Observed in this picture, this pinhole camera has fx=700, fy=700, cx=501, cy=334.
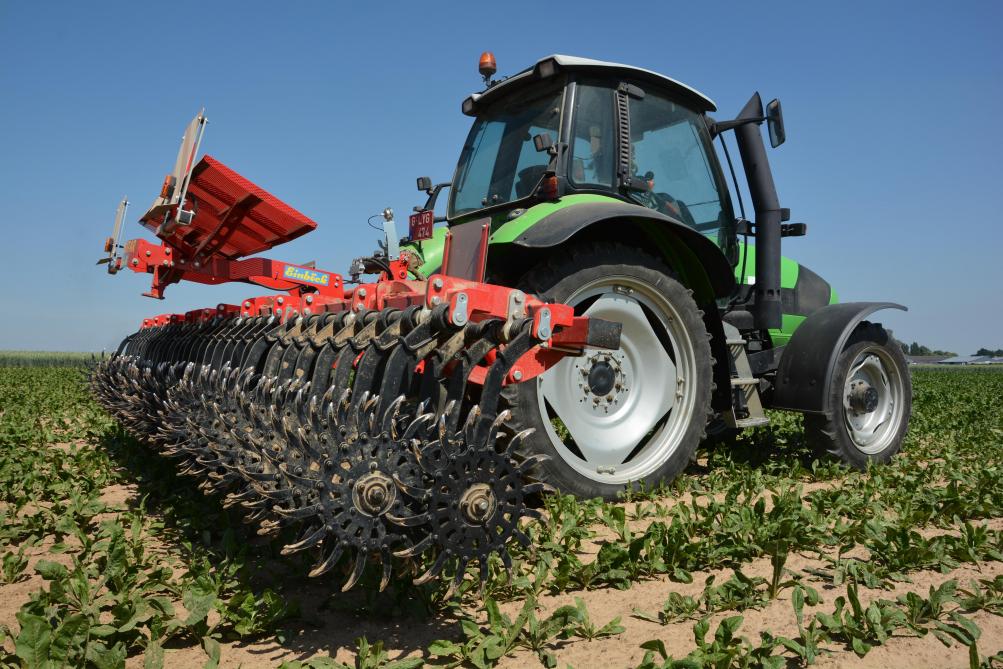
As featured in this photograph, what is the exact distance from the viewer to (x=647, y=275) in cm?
396

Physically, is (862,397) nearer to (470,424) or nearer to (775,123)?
(775,123)

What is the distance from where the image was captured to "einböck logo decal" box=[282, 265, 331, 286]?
5516 mm

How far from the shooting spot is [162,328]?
5543mm

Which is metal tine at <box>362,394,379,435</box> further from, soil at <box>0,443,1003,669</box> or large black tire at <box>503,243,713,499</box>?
large black tire at <box>503,243,713,499</box>

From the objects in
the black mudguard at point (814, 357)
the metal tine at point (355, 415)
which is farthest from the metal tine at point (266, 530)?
the black mudguard at point (814, 357)

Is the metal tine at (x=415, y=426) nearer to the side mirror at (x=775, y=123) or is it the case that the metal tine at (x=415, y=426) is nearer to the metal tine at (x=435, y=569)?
the metal tine at (x=435, y=569)

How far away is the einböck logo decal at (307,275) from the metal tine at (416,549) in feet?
12.6

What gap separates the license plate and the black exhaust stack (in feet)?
7.67

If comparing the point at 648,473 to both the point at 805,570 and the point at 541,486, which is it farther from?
the point at 541,486

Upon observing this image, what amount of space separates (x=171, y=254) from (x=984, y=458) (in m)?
6.06

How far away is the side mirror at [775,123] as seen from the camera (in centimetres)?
487

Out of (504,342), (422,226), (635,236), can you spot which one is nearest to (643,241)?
(635,236)

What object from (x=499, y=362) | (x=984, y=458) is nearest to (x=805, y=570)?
(x=499, y=362)

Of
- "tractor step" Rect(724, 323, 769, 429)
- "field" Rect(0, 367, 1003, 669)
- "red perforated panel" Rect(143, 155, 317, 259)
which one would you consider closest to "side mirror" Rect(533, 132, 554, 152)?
"red perforated panel" Rect(143, 155, 317, 259)
